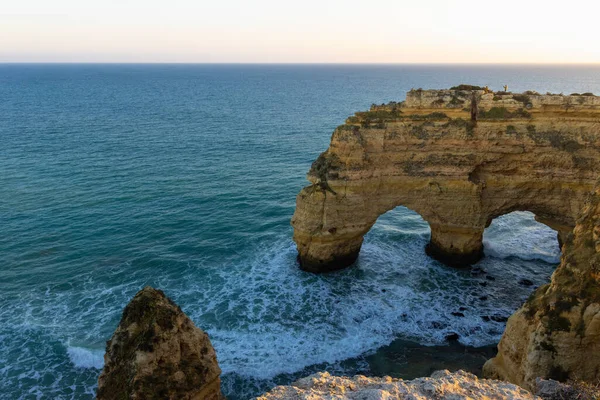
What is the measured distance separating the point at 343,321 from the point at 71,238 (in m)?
21.5

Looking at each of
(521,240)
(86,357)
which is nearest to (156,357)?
(86,357)

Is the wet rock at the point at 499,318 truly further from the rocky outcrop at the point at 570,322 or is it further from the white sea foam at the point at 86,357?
the white sea foam at the point at 86,357

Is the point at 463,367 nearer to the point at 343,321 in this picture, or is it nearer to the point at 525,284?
the point at 343,321

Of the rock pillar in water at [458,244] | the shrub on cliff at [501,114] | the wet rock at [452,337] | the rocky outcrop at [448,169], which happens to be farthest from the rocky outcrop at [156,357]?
the shrub on cliff at [501,114]

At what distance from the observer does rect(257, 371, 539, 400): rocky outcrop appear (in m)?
9.09

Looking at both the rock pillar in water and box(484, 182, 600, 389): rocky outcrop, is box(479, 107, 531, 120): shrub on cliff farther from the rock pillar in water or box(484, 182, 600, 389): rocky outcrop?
box(484, 182, 600, 389): rocky outcrop

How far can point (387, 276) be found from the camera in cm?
2753

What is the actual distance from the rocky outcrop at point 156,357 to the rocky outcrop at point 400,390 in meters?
2.36

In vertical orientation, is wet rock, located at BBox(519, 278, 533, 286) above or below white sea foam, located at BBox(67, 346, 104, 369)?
above

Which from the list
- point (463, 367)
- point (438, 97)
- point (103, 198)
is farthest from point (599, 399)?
point (103, 198)

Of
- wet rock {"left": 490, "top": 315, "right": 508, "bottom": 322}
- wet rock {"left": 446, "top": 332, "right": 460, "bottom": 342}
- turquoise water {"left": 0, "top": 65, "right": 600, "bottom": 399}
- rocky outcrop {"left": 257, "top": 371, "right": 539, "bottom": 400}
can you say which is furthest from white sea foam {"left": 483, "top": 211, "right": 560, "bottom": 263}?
rocky outcrop {"left": 257, "top": 371, "right": 539, "bottom": 400}

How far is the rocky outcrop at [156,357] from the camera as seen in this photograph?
33.0 ft

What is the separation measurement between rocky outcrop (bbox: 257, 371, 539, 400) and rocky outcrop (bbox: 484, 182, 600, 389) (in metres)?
4.07

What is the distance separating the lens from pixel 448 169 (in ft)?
86.4
